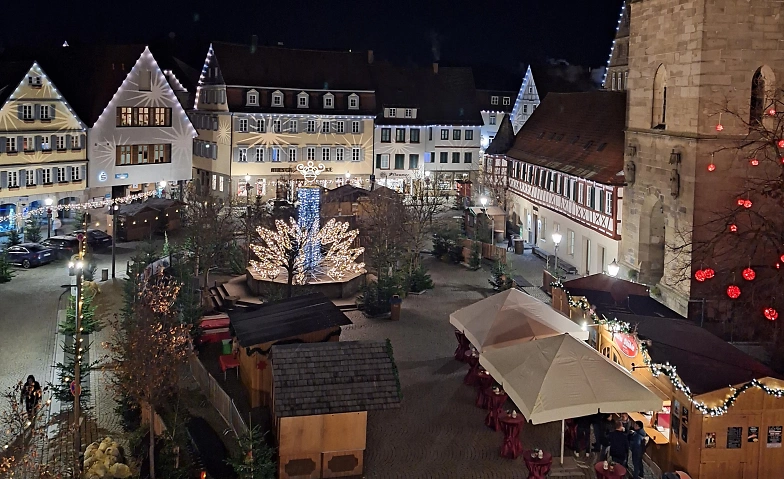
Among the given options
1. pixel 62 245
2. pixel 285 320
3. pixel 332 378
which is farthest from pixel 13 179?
pixel 332 378

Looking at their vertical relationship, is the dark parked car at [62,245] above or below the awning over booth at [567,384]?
below

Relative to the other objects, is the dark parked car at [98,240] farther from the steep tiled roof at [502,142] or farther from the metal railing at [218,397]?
the steep tiled roof at [502,142]

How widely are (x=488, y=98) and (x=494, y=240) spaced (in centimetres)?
2723

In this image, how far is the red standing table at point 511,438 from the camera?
1753 cm

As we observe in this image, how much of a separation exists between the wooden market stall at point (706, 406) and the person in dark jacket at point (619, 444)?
115cm

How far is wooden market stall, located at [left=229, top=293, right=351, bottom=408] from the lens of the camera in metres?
20.0

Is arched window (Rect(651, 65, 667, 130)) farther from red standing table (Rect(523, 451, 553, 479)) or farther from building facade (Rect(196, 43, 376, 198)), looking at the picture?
building facade (Rect(196, 43, 376, 198))

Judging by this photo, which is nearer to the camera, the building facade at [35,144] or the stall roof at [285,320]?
the stall roof at [285,320]

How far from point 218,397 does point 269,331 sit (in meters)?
1.87

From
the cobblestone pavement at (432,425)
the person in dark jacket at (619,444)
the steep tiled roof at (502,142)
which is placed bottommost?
the cobblestone pavement at (432,425)

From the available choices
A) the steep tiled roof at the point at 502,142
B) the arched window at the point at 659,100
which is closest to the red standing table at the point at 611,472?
the arched window at the point at 659,100

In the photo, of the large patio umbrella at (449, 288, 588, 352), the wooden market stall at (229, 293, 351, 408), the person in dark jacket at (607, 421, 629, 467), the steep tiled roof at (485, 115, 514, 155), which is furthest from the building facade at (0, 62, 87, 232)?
the person in dark jacket at (607, 421, 629, 467)

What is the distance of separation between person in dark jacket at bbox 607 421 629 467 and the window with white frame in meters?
37.4

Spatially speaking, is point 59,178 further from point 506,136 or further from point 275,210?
point 506,136
